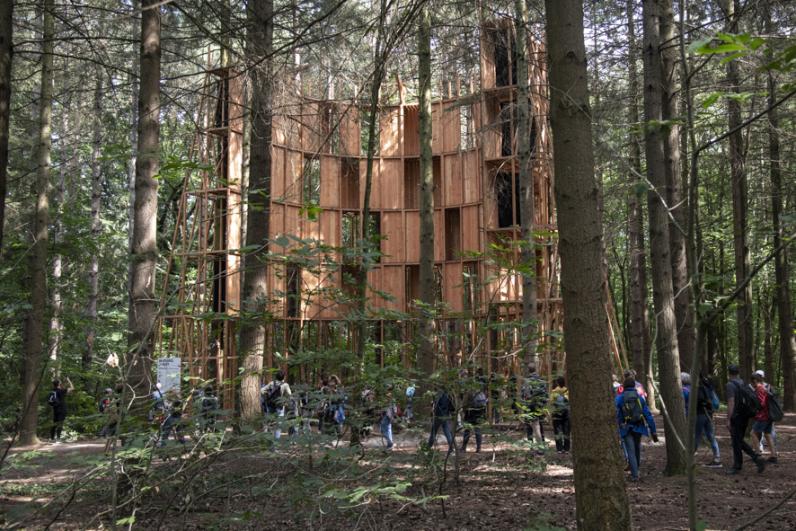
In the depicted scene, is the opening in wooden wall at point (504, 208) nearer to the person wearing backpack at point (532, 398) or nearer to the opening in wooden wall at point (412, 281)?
the opening in wooden wall at point (412, 281)

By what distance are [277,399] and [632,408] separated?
182 inches

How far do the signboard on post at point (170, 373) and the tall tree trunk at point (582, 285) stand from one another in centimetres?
339

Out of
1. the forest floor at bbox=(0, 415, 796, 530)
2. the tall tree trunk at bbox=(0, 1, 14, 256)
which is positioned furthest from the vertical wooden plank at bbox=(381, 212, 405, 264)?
the tall tree trunk at bbox=(0, 1, 14, 256)

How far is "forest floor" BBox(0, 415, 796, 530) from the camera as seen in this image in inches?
206

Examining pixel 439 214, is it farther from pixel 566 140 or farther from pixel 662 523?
pixel 566 140

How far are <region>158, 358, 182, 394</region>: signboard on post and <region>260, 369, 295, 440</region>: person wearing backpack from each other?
85 cm

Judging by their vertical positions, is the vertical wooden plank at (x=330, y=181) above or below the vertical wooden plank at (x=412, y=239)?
above

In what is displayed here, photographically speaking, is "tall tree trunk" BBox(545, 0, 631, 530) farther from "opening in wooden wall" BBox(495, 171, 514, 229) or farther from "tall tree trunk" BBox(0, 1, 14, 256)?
"opening in wooden wall" BBox(495, 171, 514, 229)

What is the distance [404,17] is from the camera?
482 centimetres

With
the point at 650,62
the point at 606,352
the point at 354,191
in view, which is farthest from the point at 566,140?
the point at 354,191

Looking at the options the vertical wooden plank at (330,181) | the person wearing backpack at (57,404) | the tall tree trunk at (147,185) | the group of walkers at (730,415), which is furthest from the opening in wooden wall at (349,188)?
the tall tree trunk at (147,185)

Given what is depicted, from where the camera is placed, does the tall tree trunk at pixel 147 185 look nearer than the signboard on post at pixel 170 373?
No

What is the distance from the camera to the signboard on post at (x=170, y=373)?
627 centimetres

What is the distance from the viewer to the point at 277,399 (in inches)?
301
